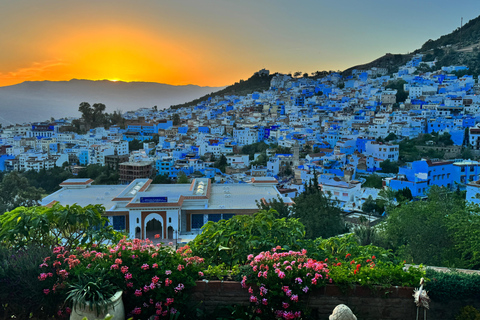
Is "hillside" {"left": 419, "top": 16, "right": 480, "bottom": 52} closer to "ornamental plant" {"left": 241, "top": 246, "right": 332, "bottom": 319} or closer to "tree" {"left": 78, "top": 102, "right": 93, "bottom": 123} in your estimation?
"tree" {"left": 78, "top": 102, "right": 93, "bottom": 123}

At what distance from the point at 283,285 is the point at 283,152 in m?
27.1

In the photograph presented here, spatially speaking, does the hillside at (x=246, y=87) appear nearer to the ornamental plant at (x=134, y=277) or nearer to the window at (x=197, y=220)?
the window at (x=197, y=220)

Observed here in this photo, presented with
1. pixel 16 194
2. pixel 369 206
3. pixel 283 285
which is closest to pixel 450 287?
pixel 283 285

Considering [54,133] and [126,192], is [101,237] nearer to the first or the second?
[126,192]

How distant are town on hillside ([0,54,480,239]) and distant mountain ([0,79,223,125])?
128 ft

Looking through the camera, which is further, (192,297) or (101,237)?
(101,237)

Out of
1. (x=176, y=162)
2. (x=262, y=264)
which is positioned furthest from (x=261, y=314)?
(x=176, y=162)

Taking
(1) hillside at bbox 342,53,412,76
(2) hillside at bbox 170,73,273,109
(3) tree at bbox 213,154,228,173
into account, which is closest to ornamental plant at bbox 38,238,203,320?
(3) tree at bbox 213,154,228,173

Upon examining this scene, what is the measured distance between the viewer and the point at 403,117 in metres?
33.4

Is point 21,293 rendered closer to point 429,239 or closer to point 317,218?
point 429,239

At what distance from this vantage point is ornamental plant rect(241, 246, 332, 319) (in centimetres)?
339

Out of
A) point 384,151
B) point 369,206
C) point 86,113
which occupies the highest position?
point 86,113

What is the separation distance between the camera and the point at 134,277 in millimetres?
3453

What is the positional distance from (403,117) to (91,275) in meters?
33.5
